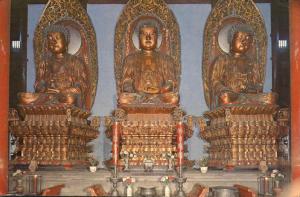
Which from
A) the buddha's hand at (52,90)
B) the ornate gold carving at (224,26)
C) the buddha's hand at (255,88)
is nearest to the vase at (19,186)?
the buddha's hand at (52,90)

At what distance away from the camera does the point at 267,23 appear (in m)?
9.63

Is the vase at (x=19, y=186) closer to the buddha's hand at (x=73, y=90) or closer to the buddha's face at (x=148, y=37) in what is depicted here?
the buddha's hand at (x=73, y=90)

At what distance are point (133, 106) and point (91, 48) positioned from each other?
1607mm

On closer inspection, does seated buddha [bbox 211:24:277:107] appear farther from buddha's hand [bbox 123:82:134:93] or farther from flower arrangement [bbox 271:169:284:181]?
flower arrangement [bbox 271:169:284:181]

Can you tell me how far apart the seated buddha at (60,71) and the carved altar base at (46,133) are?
0.33m

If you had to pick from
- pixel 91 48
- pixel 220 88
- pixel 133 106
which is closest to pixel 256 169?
pixel 220 88

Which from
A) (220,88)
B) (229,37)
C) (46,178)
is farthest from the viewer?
(229,37)

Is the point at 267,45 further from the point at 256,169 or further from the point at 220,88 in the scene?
the point at 256,169

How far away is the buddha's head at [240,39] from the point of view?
9062 millimetres

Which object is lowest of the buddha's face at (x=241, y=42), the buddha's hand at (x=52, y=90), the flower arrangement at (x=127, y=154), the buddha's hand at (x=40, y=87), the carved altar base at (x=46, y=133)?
the flower arrangement at (x=127, y=154)

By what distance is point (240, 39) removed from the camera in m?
9.07

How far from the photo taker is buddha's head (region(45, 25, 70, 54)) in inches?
359

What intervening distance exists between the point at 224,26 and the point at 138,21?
4.90ft

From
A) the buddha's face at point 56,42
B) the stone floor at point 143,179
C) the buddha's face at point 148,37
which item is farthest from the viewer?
the buddha's face at point 148,37
